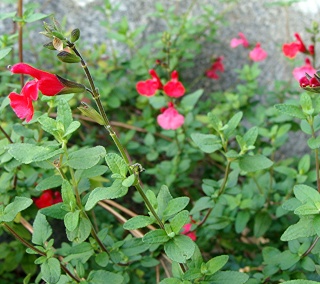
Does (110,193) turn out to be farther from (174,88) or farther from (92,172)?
(174,88)

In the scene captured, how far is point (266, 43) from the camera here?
2248 mm

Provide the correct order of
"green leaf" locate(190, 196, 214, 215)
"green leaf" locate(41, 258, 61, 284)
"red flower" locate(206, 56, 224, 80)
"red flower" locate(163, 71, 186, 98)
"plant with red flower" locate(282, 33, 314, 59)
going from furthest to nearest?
"red flower" locate(206, 56, 224, 80) < "plant with red flower" locate(282, 33, 314, 59) < "red flower" locate(163, 71, 186, 98) < "green leaf" locate(190, 196, 214, 215) < "green leaf" locate(41, 258, 61, 284)

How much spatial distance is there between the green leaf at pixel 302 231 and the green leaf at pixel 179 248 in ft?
0.59

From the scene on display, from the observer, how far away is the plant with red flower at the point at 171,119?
5.31ft

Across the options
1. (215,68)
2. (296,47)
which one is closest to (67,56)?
(296,47)

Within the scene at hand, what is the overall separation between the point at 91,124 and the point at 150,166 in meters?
0.29

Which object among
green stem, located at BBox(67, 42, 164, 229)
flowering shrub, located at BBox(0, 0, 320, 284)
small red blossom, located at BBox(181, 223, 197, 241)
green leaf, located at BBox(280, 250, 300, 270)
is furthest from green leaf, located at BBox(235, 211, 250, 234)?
green stem, located at BBox(67, 42, 164, 229)

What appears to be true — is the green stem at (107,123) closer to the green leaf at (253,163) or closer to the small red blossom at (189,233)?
the green leaf at (253,163)

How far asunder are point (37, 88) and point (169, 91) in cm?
67

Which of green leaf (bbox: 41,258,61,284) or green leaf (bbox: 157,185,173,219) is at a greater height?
green leaf (bbox: 157,185,173,219)

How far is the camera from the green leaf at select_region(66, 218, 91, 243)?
102 centimetres

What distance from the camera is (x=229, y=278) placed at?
1.01 m

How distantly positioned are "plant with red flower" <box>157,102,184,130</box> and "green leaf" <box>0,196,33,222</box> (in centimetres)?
65

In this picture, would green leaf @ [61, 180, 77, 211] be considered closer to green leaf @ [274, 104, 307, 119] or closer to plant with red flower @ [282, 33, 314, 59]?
green leaf @ [274, 104, 307, 119]
